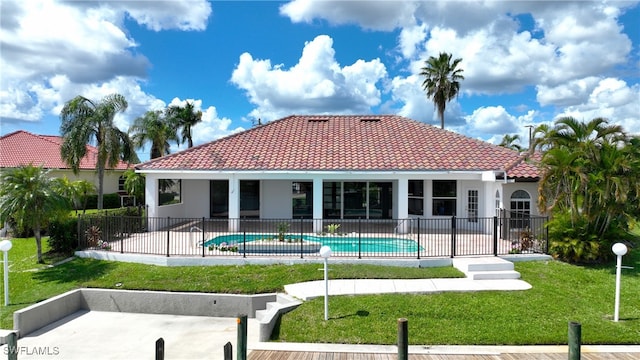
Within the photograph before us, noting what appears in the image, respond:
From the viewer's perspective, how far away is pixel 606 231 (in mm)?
12609

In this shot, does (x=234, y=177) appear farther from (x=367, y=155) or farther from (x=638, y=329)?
(x=638, y=329)

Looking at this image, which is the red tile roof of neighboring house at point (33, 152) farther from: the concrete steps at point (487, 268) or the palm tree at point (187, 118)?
the concrete steps at point (487, 268)

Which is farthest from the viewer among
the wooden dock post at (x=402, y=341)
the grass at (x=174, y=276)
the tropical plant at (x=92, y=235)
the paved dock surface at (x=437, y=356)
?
the tropical plant at (x=92, y=235)

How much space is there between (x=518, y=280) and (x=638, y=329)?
3.19 metres

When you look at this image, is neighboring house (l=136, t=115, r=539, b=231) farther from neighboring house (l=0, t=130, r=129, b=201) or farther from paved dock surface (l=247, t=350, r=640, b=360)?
neighboring house (l=0, t=130, r=129, b=201)

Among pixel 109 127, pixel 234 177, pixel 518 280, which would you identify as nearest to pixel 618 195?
pixel 518 280

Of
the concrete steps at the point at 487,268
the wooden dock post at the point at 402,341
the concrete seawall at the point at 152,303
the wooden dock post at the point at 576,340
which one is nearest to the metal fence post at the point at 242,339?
the wooden dock post at the point at 402,341

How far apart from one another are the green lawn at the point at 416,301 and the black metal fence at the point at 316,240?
113 cm

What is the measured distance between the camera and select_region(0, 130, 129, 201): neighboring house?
105 ft

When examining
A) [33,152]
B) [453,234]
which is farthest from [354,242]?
[33,152]

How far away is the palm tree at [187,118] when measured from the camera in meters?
39.4

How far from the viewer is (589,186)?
11922 millimetres

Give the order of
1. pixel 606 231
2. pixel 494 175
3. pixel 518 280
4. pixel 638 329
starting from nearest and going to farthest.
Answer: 1. pixel 638 329
2. pixel 518 280
3. pixel 606 231
4. pixel 494 175

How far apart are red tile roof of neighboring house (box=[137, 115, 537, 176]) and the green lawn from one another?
670cm
